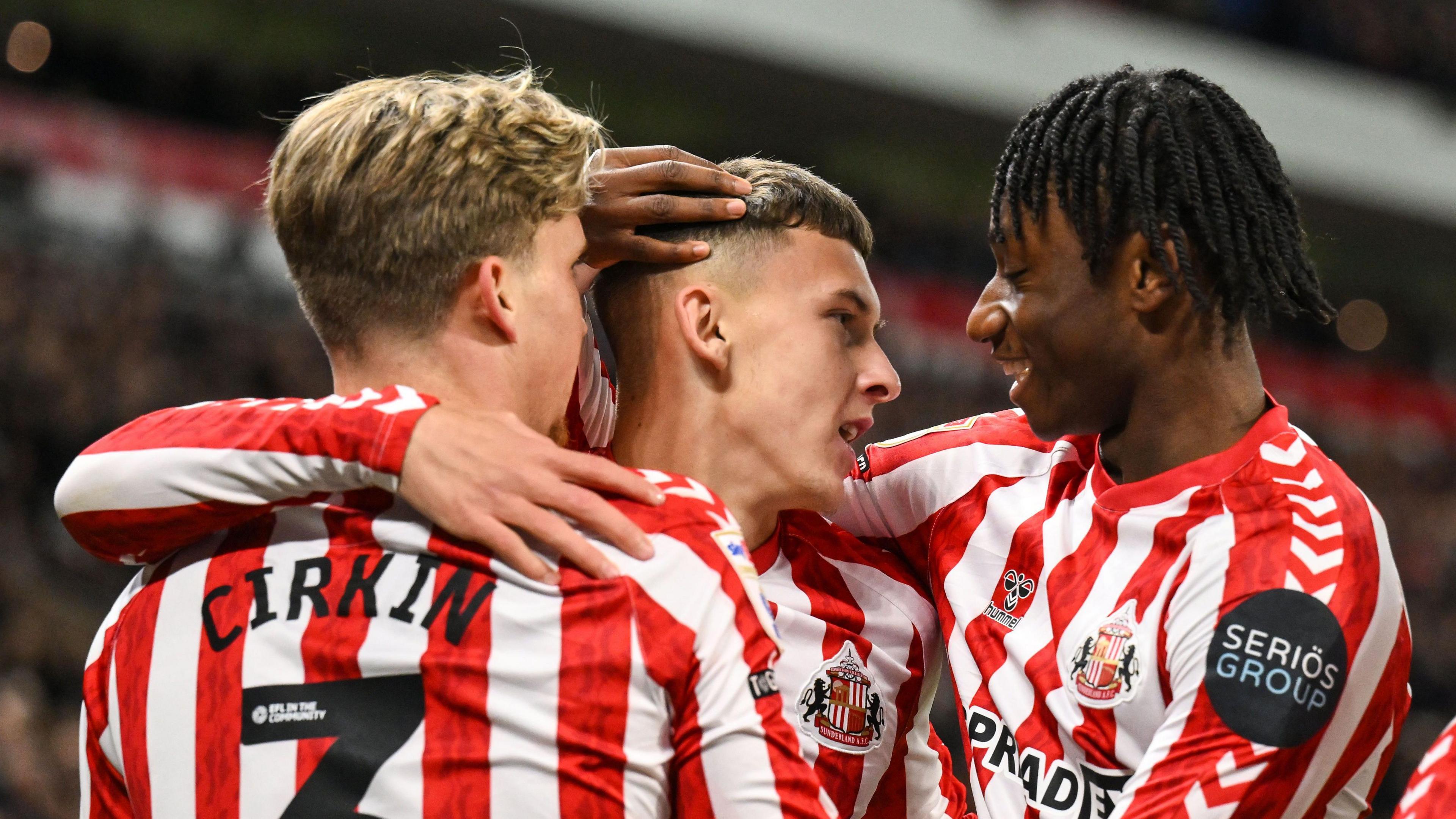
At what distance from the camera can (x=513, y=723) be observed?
151cm

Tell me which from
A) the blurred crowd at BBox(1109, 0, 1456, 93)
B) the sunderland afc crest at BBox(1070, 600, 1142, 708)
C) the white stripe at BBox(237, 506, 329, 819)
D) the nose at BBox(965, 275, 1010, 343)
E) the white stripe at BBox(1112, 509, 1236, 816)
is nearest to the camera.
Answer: the white stripe at BBox(237, 506, 329, 819)

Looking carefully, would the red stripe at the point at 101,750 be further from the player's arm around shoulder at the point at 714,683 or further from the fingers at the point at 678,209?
the fingers at the point at 678,209

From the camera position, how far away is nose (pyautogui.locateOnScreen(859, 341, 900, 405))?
2254 mm

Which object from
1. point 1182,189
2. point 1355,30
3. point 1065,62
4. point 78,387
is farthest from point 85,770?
point 1355,30

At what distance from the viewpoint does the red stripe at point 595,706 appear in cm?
150

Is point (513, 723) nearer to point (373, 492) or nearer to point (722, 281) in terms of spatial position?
point (373, 492)

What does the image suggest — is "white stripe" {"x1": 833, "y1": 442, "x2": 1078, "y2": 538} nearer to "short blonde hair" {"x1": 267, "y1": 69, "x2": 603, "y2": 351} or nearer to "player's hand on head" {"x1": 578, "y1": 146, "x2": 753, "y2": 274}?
"player's hand on head" {"x1": 578, "y1": 146, "x2": 753, "y2": 274}

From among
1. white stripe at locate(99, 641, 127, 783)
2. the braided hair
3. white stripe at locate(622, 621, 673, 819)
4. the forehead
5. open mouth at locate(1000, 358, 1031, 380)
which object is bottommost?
white stripe at locate(99, 641, 127, 783)

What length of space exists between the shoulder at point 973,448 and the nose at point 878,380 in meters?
0.16

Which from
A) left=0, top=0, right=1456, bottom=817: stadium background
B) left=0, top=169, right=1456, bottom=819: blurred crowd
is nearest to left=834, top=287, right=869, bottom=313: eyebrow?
left=0, top=169, right=1456, bottom=819: blurred crowd

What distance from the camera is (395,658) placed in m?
1.53

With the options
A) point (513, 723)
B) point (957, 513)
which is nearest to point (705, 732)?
point (513, 723)

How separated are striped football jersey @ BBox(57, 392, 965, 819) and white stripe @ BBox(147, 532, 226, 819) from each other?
81 mm

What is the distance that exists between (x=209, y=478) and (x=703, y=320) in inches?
35.7
